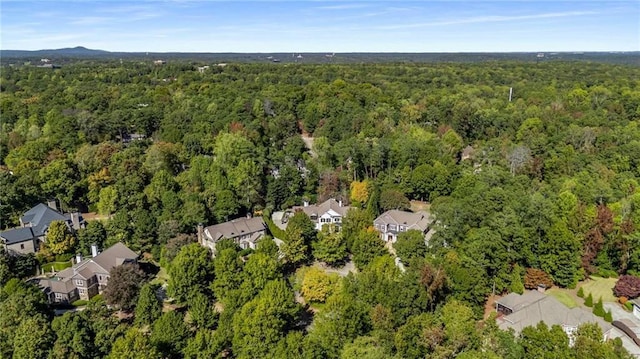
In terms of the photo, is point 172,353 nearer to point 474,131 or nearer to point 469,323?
point 469,323

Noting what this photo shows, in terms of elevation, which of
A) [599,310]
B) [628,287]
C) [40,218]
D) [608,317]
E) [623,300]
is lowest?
[623,300]

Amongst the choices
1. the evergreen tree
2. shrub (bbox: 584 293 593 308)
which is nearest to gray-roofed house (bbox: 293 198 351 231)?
the evergreen tree

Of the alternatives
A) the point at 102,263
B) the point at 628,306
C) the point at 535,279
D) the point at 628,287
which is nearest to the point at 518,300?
the point at 535,279

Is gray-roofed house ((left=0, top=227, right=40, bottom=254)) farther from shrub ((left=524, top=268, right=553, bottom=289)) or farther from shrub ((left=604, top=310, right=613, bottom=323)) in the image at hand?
shrub ((left=604, top=310, right=613, bottom=323))

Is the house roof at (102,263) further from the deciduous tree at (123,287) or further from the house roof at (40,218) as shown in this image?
the house roof at (40,218)

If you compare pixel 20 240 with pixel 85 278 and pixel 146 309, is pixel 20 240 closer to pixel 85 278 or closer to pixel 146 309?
pixel 85 278

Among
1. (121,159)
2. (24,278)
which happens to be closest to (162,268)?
(24,278)

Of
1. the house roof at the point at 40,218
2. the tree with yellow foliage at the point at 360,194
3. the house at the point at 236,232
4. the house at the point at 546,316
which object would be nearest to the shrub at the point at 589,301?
the house at the point at 546,316
